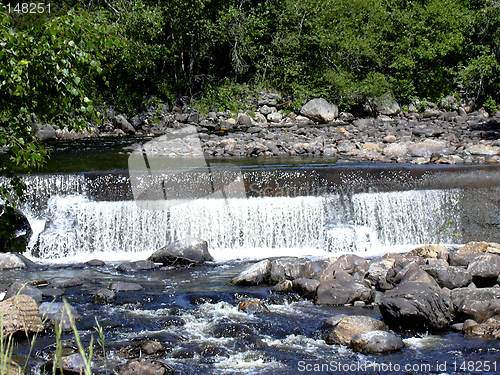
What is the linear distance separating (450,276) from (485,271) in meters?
0.50

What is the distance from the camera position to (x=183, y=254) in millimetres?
9023

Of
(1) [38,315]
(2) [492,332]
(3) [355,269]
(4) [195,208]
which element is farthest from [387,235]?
(1) [38,315]

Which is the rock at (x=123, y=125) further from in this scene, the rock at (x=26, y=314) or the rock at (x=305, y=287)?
the rock at (x=26, y=314)

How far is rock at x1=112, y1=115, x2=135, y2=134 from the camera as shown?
64.8 ft

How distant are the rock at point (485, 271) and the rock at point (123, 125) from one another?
48.4 feet

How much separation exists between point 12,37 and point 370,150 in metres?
11.6

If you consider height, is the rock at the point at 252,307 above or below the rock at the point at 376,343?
below

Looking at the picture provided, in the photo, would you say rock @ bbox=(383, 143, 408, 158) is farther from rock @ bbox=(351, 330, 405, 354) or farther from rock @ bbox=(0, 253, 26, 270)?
rock @ bbox=(0, 253, 26, 270)

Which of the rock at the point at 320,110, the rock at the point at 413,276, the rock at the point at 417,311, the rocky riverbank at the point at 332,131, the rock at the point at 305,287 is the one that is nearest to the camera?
the rock at the point at 417,311

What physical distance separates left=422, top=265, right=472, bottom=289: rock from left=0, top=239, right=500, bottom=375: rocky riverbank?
0.04 feet

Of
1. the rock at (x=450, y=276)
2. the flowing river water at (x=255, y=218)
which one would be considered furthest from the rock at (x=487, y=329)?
the flowing river water at (x=255, y=218)

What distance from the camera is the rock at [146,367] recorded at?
15.3 feet

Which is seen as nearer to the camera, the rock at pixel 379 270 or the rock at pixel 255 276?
the rock at pixel 379 270

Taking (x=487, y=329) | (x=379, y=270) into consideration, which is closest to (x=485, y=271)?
(x=379, y=270)
